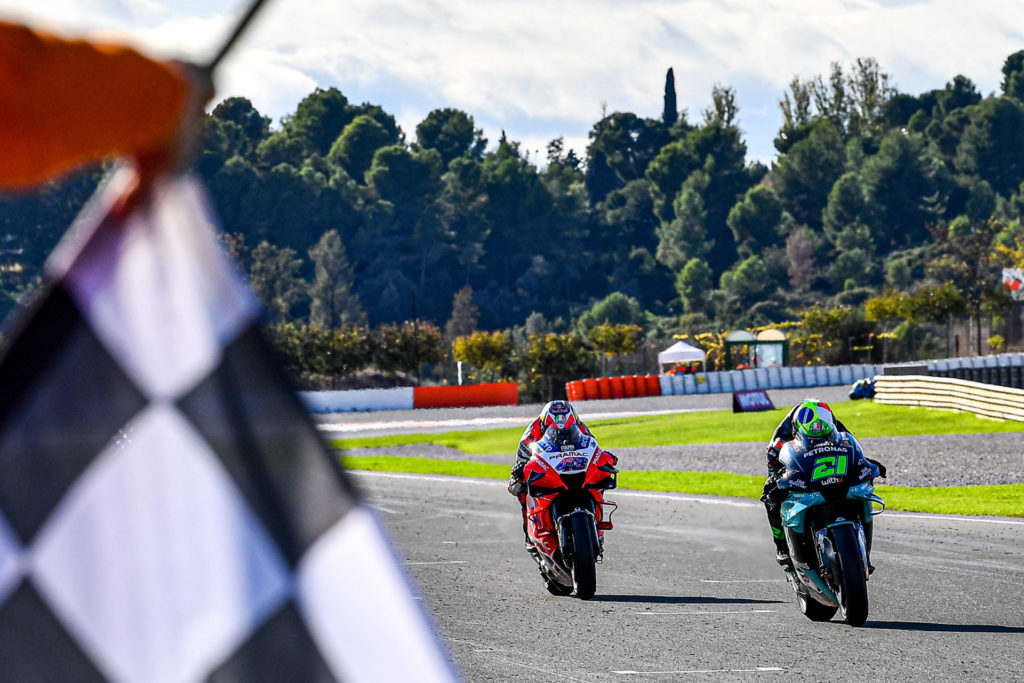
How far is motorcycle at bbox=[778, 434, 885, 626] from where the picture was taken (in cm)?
927

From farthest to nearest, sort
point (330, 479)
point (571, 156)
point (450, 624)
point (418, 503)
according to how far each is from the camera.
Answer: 1. point (571, 156)
2. point (418, 503)
3. point (450, 624)
4. point (330, 479)

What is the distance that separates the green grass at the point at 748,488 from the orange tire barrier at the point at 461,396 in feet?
78.1

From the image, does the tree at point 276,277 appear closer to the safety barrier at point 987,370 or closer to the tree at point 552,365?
the tree at point 552,365

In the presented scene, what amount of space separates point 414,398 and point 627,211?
384 feet

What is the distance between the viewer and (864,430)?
32.6 m

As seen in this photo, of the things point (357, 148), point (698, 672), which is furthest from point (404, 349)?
point (357, 148)

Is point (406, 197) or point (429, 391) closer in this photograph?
point (429, 391)

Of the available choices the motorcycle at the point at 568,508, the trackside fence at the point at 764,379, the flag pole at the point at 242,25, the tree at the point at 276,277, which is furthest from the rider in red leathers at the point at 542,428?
the tree at the point at 276,277

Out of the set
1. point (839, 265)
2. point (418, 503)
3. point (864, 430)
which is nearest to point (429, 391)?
point (864, 430)

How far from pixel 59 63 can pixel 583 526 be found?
375 inches

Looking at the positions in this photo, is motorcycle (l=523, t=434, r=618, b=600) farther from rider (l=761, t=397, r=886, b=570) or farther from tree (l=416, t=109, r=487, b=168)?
tree (l=416, t=109, r=487, b=168)

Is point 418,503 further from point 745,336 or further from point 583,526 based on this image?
point 745,336

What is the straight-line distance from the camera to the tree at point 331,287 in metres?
130

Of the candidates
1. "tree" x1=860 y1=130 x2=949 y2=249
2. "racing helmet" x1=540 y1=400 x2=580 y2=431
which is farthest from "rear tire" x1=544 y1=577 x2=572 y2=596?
"tree" x1=860 y1=130 x2=949 y2=249
